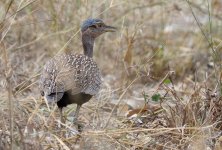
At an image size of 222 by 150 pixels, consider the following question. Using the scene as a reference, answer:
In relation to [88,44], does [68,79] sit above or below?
below

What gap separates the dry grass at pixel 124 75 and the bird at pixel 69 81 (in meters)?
0.11

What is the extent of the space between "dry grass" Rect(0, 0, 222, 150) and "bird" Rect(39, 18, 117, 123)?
0.35 ft

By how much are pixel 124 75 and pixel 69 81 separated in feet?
7.55

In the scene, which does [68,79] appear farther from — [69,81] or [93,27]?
[93,27]

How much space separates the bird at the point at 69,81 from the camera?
5699 millimetres

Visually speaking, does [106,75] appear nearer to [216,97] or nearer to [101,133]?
[216,97]

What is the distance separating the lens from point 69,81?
5711 millimetres

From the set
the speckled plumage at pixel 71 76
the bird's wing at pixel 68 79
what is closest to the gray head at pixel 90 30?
the speckled plumage at pixel 71 76

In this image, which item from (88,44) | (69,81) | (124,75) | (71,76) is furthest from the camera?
(124,75)

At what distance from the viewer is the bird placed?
5699 millimetres

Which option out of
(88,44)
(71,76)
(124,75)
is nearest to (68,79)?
(71,76)

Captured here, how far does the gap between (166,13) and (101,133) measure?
177 inches

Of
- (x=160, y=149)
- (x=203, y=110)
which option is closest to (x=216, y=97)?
(x=203, y=110)

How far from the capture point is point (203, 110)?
567 cm
